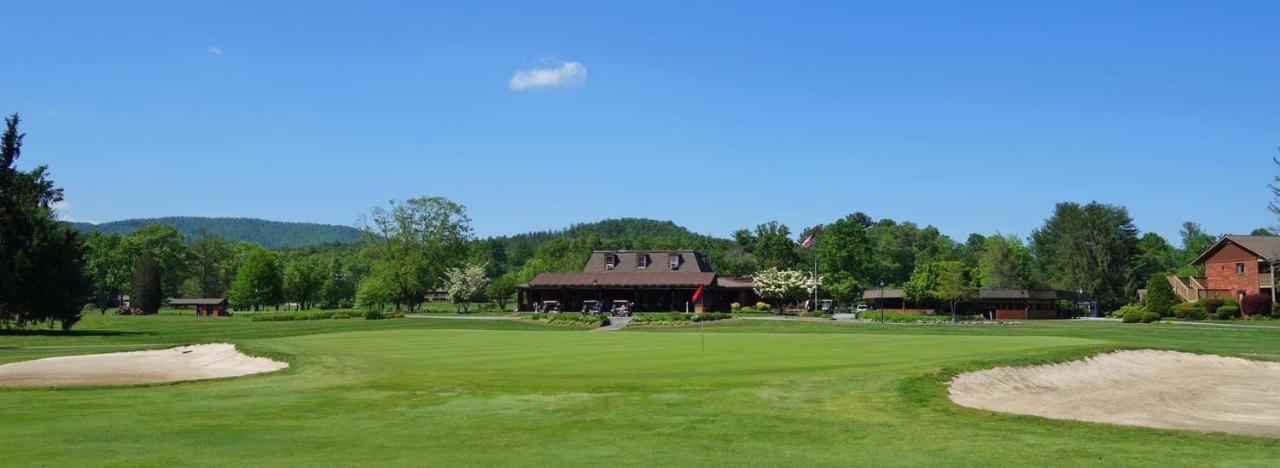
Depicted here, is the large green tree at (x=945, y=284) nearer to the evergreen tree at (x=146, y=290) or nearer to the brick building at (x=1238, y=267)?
the brick building at (x=1238, y=267)

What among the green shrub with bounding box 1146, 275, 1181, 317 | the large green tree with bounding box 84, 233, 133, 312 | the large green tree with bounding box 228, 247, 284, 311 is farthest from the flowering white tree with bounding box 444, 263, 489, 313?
the green shrub with bounding box 1146, 275, 1181, 317

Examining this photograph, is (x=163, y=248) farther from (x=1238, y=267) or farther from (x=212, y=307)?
(x=1238, y=267)

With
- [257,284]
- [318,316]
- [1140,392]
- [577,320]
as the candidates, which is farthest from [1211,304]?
[257,284]

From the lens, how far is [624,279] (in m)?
97.9

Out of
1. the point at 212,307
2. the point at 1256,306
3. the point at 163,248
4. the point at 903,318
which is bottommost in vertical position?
the point at 212,307

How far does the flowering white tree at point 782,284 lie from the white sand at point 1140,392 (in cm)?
6160

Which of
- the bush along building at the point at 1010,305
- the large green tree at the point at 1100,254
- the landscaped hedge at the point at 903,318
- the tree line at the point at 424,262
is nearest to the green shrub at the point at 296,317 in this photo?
the tree line at the point at 424,262

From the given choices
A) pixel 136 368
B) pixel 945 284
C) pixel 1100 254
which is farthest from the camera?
pixel 1100 254

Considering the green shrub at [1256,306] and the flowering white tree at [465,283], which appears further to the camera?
the flowering white tree at [465,283]

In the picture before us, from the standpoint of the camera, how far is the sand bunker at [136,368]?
2556 cm

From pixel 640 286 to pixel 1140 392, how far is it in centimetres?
7408

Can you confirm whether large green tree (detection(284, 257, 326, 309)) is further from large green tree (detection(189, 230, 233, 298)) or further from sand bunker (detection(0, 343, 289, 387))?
sand bunker (detection(0, 343, 289, 387))

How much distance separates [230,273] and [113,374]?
146 metres

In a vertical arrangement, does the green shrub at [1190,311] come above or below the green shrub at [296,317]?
above
